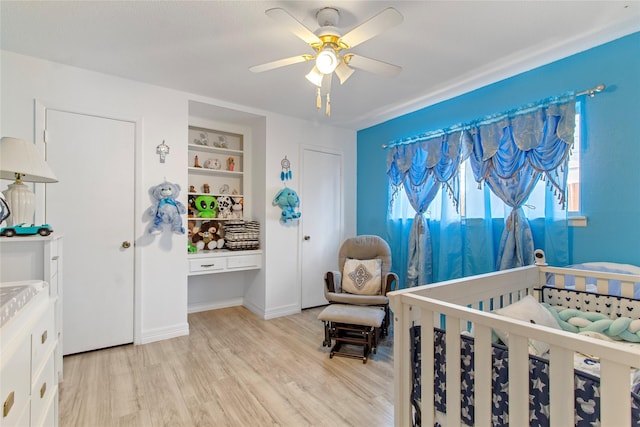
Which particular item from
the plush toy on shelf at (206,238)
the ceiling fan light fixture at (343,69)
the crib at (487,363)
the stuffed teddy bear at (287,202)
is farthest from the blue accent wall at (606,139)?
the plush toy on shelf at (206,238)

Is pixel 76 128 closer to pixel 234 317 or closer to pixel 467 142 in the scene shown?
pixel 234 317

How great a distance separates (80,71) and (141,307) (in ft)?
6.75

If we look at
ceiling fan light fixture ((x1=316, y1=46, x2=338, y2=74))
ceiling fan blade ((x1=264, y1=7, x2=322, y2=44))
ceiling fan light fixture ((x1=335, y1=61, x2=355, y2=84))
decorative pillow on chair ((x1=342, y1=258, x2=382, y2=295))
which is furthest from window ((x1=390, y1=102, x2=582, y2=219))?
ceiling fan blade ((x1=264, y1=7, x2=322, y2=44))

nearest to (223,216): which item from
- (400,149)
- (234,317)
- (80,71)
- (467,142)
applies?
(234,317)

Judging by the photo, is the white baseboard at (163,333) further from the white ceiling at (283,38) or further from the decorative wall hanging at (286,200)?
the white ceiling at (283,38)

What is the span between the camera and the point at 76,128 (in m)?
2.47

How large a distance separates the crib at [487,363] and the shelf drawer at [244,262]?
7.84ft

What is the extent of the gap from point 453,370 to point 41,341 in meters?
1.55

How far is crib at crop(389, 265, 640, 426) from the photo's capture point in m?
0.83

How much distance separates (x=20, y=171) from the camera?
5.27ft

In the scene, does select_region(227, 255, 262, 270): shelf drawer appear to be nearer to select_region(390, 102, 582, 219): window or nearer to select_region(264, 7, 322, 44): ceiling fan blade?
select_region(390, 102, 582, 219): window

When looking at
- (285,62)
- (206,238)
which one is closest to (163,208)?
(206,238)

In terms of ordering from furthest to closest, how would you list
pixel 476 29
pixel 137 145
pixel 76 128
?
pixel 137 145 < pixel 76 128 < pixel 476 29

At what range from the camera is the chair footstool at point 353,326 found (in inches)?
96.7
